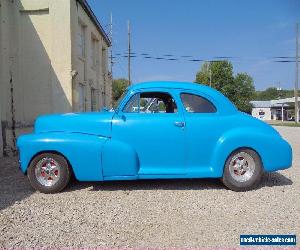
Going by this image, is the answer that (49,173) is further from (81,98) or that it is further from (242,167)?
(81,98)

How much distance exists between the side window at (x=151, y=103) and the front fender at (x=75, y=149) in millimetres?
797

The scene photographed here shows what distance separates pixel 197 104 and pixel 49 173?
2.87 metres

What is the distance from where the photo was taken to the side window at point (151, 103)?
5898 mm

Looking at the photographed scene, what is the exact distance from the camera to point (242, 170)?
5.86 m

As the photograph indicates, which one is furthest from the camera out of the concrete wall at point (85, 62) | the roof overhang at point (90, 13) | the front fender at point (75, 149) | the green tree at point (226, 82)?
the green tree at point (226, 82)

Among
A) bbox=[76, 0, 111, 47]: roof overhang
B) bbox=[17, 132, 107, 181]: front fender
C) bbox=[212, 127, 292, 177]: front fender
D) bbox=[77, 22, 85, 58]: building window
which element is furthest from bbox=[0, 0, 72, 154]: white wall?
bbox=[212, 127, 292, 177]: front fender

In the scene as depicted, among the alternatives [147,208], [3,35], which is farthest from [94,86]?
[147,208]

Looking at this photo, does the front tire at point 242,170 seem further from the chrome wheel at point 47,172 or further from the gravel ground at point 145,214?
the chrome wheel at point 47,172

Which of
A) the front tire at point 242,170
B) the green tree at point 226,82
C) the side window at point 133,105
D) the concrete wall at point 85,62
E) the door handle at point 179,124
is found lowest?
the front tire at point 242,170

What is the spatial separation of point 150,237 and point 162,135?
7.24ft

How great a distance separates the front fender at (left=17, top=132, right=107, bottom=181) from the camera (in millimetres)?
5504

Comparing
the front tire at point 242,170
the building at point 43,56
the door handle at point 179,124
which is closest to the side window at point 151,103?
the door handle at point 179,124

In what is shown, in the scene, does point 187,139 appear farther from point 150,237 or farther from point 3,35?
point 3,35

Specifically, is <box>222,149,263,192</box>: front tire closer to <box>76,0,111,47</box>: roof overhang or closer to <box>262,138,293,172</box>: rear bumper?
<box>262,138,293,172</box>: rear bumper
